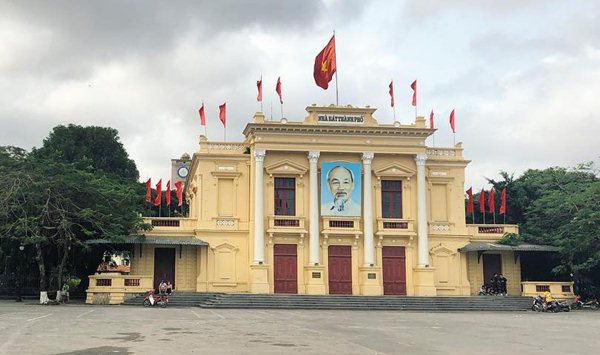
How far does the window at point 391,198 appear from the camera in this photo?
37812mm

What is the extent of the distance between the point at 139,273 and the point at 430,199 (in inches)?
675

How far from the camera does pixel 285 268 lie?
36.4 m

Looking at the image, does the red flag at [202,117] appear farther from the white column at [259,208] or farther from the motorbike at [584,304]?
the motorbike at [584,304]

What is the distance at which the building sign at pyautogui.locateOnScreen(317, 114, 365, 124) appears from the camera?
37406mm

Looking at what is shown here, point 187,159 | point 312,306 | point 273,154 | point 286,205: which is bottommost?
point 312,306

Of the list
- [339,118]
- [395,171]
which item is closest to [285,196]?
[339,118]

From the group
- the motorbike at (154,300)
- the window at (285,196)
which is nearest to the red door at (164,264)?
the motorbike at (154,300)

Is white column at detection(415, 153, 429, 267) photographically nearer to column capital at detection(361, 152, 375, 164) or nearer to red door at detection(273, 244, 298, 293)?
column capital at detection(361, 152, 375, 164)

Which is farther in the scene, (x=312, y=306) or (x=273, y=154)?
(x=273, y=154)

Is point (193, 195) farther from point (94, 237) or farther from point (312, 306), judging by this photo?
point (312, 306)

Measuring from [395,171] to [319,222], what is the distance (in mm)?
5348

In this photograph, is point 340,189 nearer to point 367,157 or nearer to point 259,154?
point 367,157

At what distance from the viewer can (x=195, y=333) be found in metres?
16.9

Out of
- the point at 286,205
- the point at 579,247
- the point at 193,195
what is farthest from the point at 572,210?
the point at 193,195
